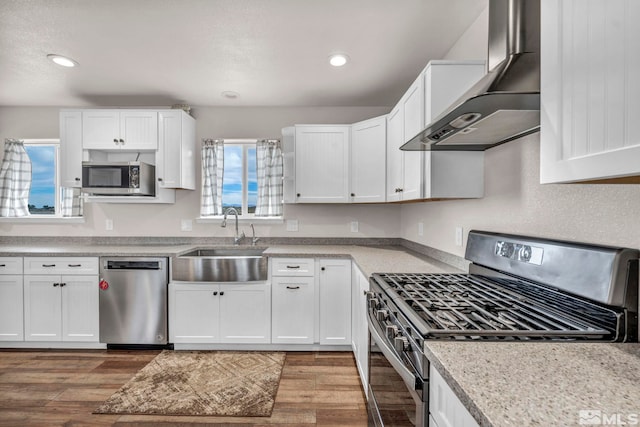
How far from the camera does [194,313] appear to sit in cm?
288

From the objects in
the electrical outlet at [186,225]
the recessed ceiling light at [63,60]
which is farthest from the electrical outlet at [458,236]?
the recessed ceiling light at [63,60]

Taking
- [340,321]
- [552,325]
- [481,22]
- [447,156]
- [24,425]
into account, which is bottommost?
[24,425]

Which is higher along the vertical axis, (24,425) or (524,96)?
(524,96)

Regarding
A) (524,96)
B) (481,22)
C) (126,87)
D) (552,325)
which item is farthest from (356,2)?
(126,87)

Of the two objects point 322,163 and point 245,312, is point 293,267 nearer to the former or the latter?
point 245,312

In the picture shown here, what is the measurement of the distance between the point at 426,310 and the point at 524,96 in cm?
81

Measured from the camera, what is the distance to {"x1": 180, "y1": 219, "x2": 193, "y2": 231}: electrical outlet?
3580 mm

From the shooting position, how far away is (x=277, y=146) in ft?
11.6

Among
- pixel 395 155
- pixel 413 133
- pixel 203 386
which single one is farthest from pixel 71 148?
pixel 413 133

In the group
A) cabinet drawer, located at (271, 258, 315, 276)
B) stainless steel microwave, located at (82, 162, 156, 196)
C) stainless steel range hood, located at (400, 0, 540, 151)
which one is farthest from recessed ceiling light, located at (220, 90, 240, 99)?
stainless steel range hood, located at (400, 0, 540, 151)

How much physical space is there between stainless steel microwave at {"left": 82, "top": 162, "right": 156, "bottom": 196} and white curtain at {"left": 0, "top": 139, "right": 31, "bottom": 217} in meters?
1.10

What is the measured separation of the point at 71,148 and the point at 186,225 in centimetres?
130

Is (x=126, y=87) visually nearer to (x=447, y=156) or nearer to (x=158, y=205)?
(x=158, y=205)

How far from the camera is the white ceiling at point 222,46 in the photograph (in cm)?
189
